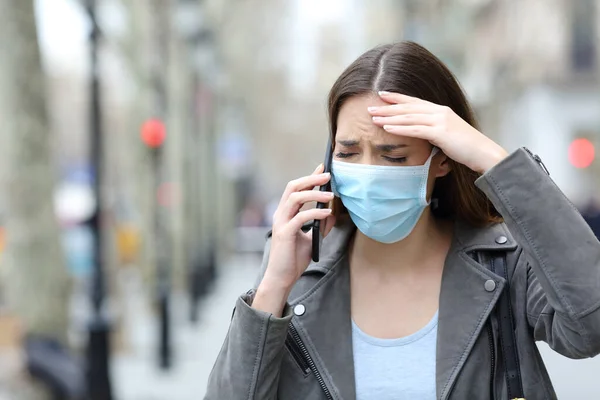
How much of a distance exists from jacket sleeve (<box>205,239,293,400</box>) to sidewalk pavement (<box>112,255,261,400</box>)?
7.06 metres

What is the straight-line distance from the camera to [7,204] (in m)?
6.37

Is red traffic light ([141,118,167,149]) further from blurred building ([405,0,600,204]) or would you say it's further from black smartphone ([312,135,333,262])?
blurred building ([405,0,600,204])

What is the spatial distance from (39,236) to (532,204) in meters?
4.73

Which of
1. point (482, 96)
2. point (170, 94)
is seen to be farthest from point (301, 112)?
point (170, 94)

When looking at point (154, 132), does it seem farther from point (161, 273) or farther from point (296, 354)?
point (296, 354)

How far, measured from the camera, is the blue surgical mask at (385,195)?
7.88ft

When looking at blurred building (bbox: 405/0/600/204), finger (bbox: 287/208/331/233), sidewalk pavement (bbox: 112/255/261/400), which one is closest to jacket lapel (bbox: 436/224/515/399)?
finger (bbox: 287/208/331/233)

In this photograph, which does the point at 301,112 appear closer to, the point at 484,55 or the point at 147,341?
the point at 484,55

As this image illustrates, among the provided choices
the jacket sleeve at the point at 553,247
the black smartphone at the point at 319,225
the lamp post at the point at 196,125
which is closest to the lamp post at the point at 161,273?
the lamp post at the point at 196,125

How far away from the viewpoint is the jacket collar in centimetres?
228

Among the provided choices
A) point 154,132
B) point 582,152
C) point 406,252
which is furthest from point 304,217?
point 582,152

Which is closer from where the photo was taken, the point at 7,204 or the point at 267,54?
the point at 7,204

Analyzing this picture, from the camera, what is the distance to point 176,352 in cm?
1309

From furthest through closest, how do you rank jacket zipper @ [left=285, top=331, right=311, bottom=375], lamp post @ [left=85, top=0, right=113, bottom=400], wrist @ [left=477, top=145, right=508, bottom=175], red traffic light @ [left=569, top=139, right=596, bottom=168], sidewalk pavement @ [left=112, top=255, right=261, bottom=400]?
red traffic light @ [left=569, top=139, right=596, bottom=168], sidewalk pavement @ [left=112, top=255, right=261, bottom=400], lamp post @ [left=85, top=0, right=113, bottom=400], jacket zipper @ [left=285, top=331, right=311, bottom=375], wrist @ [left=477, top=145, right=508, bottom=175]
